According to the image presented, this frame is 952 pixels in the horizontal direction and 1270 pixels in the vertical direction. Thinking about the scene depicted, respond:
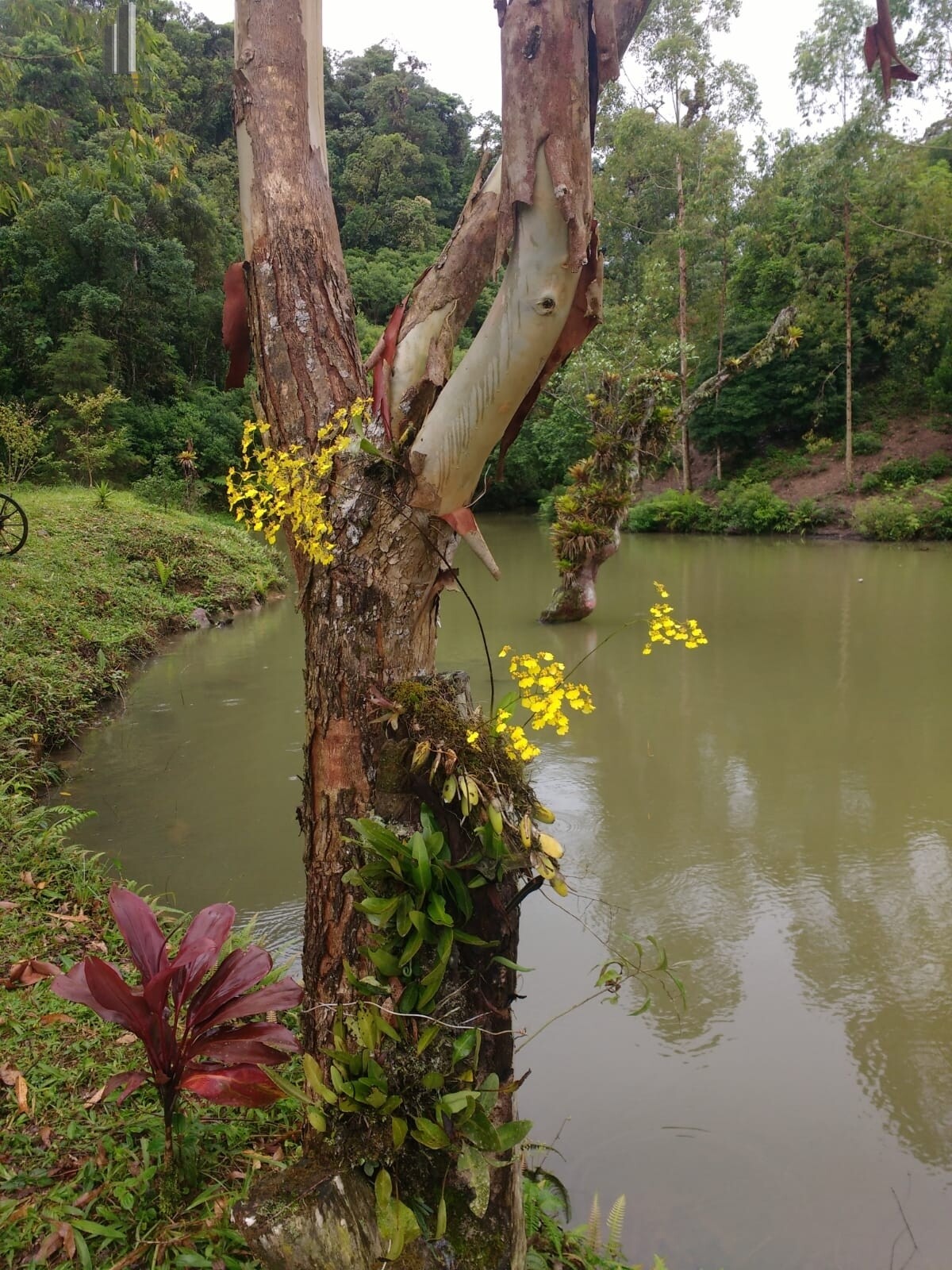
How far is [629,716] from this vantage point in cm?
525

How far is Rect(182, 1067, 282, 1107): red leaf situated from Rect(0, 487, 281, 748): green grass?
320 cm

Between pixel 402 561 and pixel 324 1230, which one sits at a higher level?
pixel 402 561

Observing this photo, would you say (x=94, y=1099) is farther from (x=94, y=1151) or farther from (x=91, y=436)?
(x=91, y=436)

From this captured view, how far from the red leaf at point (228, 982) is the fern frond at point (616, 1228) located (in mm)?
878

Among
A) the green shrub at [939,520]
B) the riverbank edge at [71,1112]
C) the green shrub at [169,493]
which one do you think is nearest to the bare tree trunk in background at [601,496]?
the riverbank edge at [71,1112]

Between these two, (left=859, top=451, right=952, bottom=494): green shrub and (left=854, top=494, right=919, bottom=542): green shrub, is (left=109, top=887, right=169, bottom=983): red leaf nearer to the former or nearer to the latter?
(left=854, top=494, right=919, bottom=542): green shrub

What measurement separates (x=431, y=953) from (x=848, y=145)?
16.8 metres

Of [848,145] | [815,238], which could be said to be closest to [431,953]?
[848,145]

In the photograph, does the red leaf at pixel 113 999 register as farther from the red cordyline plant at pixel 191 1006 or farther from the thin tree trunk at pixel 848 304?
the thin tree trunk at pixel 848 304

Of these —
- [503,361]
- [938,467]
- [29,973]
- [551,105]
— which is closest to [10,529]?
[29,973]

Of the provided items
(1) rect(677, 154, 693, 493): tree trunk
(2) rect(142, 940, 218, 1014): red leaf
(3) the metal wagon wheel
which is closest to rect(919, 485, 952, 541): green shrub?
(1) rect(677, 154, 693, 493): tree trunk

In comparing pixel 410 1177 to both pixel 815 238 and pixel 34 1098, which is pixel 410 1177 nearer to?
pixel 34 1098

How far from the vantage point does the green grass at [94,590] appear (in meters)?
4.86

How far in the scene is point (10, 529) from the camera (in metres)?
7.10
